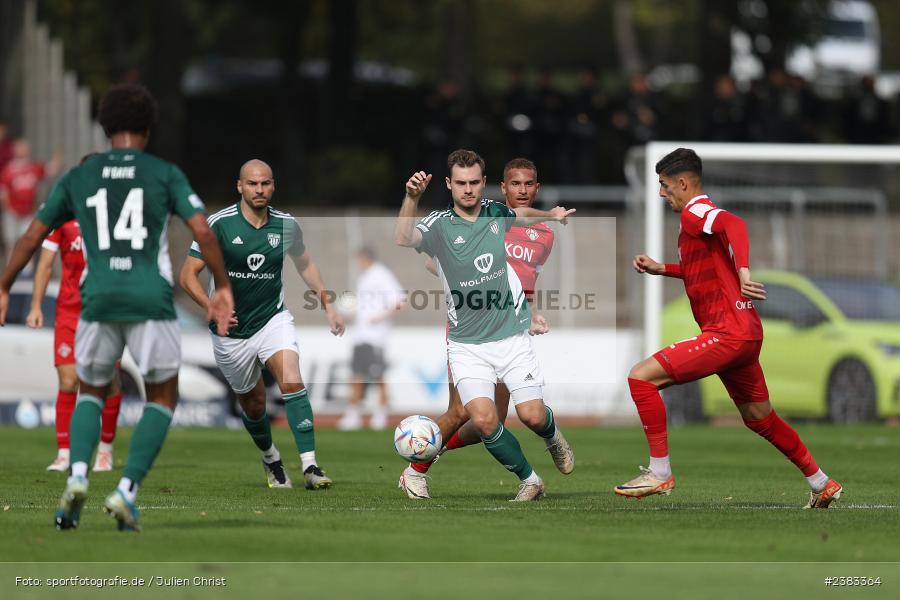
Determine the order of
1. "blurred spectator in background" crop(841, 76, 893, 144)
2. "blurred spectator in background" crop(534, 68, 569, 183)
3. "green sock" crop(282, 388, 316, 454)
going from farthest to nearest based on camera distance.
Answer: "blurred spectator in background" crop(841, 76, 893, 144)
"blurred spectator in background" crop(534, 68, 569, 183)
"green sock" crop(282, 388, 316, 454)

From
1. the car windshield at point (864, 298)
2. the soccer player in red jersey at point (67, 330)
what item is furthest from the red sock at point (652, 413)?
the car windshield at point (864, 298)

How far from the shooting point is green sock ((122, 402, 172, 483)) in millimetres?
8820

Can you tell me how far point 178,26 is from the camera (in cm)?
3212

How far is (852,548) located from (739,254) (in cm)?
223

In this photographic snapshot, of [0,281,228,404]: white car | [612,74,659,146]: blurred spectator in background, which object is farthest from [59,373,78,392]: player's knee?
[612,74,659,146]: blurred spectator in background

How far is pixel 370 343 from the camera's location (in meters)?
22.8

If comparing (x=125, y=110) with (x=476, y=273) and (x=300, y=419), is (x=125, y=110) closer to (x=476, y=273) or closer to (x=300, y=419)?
(x=476, y=273)

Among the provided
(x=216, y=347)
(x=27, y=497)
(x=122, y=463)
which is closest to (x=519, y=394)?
(x=216, y=347)

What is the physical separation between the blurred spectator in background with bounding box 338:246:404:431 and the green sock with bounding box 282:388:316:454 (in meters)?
9.98

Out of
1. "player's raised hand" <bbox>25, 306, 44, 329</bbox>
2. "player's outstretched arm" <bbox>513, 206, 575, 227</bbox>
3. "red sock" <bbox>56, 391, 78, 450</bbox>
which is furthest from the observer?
"red sock" <bbox>56, 391, 78, 450</bbox>

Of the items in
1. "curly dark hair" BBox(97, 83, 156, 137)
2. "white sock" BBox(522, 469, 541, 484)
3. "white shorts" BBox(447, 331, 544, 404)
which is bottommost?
"white sock" BBox(522, 469, 541, 484)

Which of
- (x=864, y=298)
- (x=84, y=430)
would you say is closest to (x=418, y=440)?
(x=84, y=430)

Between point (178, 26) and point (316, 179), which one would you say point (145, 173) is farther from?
point (316, 179)

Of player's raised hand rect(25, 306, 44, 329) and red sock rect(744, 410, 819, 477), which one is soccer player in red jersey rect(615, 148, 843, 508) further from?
player's raised hand rect(25, 306, 44, 329)
